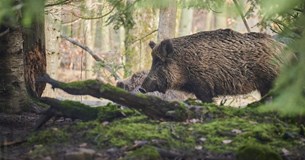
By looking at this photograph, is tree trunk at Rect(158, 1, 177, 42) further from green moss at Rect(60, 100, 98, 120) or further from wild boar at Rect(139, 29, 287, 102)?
green moss at Rect(60, 100, 98, 120)

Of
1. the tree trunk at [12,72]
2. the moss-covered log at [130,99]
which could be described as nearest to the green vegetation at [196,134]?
the moss-covered log at [130,99]

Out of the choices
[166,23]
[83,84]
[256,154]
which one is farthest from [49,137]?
[166,23]

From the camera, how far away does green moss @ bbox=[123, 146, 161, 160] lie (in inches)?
175

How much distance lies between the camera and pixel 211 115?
5730 mm

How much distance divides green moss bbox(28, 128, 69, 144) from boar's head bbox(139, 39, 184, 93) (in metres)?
4.29

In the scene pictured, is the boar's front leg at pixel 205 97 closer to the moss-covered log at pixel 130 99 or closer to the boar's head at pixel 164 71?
the boar's head at pixel 164 71

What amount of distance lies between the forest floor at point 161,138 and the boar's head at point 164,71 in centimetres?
344

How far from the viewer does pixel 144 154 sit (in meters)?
4.46

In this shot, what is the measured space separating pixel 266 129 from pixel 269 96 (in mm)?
846

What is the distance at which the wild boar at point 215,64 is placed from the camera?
28.9 feet

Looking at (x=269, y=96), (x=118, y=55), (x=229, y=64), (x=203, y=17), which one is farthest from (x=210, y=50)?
(x=203, y=17)

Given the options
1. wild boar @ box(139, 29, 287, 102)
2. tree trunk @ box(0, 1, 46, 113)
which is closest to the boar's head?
wild boar @ box(139, 29, 287, 102)

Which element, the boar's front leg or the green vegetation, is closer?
the green vegetation

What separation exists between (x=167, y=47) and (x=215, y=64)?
0.80 meters
